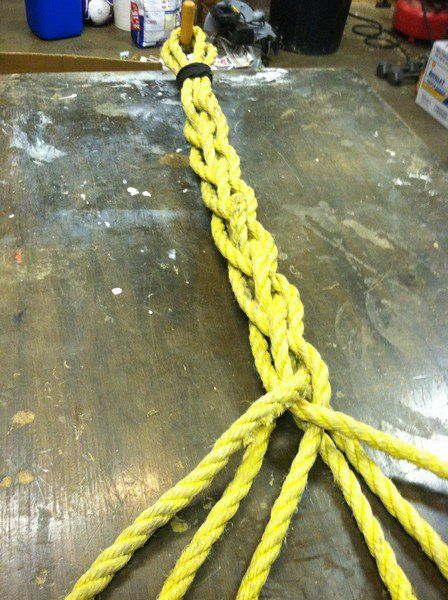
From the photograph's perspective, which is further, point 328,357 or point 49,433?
point 328,357

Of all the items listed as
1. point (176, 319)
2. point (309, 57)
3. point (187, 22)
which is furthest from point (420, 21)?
point (176, 319)

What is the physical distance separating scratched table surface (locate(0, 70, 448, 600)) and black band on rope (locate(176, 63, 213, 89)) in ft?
0.19

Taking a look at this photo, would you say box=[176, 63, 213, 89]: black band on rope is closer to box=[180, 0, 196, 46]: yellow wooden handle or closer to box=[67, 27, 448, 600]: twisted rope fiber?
box=[180, 0, 196, 46]: yellow wooden handle

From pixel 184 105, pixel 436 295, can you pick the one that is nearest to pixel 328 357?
pixel 436 295

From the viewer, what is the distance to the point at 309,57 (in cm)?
Answer: 226

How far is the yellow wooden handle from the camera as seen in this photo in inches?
40.2

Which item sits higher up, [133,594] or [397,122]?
[397,122]

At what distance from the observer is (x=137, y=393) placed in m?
0.57

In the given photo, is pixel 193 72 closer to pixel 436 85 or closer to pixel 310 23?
pixel 436 85

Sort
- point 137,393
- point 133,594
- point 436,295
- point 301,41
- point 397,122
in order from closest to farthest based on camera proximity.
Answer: point 133,594, point 137,393, point 436,295, point 397,122, point 301,41

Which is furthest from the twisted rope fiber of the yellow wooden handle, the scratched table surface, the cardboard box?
the cardboard box

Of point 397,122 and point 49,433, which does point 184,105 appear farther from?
point 49,433

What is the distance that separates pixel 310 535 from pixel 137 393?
0.25 metres

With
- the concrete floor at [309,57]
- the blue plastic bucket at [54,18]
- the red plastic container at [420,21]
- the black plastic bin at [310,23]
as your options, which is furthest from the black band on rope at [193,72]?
the red plastic container at [420,21]
